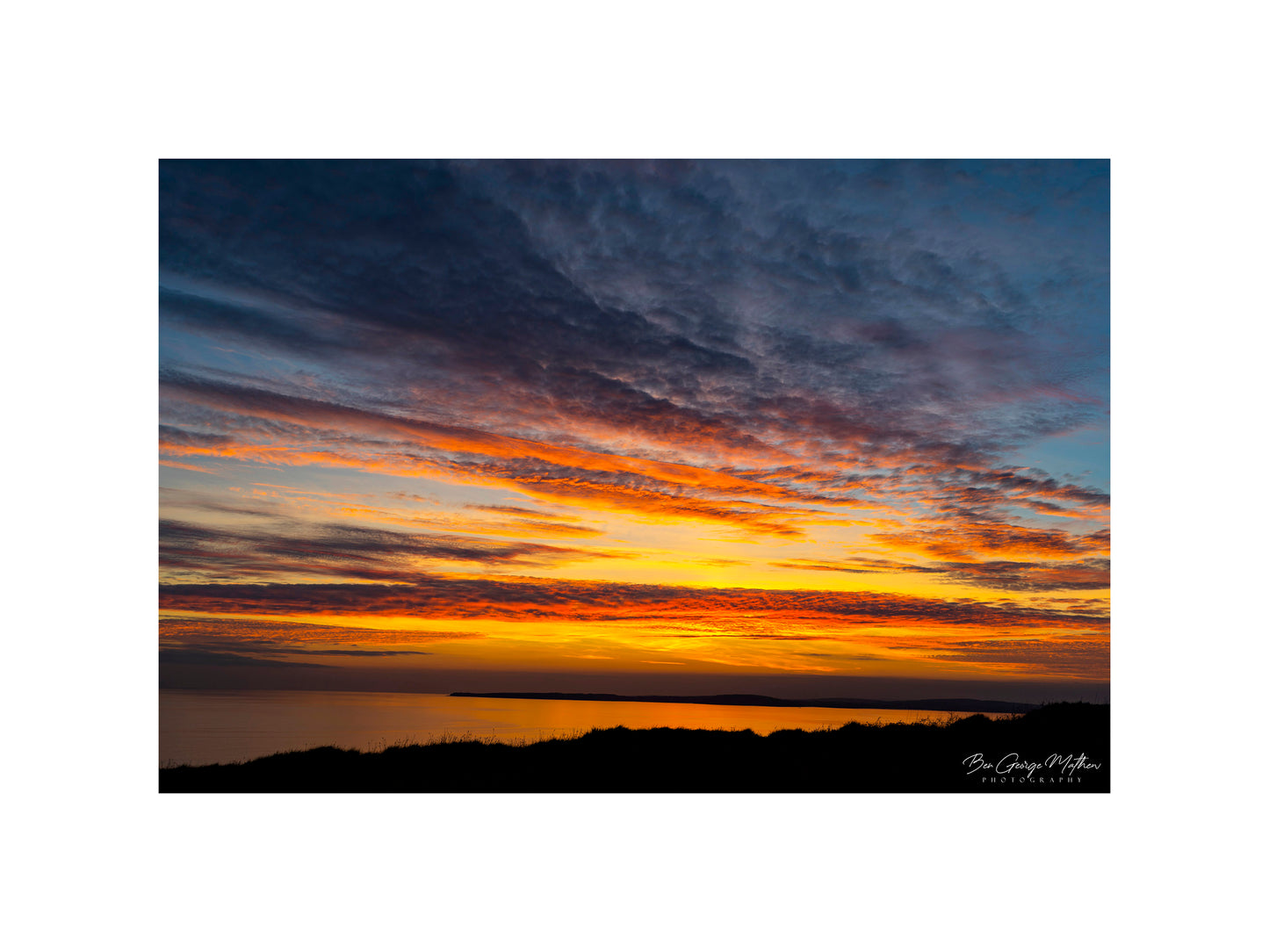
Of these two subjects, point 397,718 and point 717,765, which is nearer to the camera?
point 717,765

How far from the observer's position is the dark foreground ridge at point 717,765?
7203 millimetres

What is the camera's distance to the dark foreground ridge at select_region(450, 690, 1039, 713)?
7766mm

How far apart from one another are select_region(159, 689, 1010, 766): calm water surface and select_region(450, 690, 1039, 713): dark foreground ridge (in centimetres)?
5

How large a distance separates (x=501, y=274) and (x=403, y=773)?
5.08 m

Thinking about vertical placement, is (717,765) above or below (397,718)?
below

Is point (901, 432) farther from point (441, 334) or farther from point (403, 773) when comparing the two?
point (403, 773)

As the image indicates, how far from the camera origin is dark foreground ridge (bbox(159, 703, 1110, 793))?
7.20m

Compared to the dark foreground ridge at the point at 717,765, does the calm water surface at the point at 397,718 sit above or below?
above

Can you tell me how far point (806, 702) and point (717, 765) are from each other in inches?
47.7

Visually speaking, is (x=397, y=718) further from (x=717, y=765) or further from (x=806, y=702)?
(x=806, y=702)

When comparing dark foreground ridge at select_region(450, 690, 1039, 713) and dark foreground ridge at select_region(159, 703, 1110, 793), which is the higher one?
dark foreground ridge at select_region(450, 690, 1039, 713)

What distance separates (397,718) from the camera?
25.5 feet

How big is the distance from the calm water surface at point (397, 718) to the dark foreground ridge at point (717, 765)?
128mm

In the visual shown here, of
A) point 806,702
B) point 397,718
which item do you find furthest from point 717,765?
point 397,718
